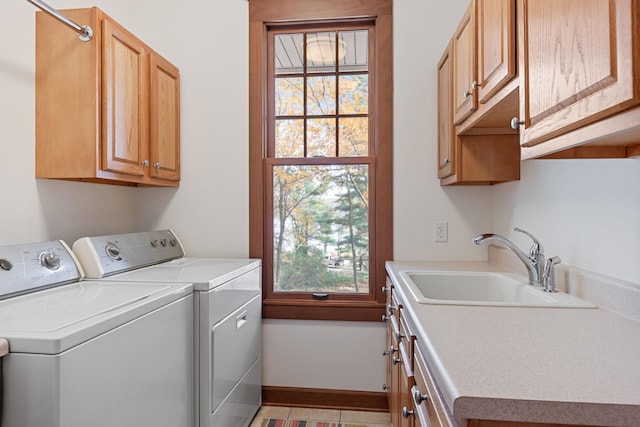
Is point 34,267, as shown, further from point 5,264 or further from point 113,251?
point 113,251

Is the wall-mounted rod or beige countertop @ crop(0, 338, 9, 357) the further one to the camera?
the wall-mounted rod

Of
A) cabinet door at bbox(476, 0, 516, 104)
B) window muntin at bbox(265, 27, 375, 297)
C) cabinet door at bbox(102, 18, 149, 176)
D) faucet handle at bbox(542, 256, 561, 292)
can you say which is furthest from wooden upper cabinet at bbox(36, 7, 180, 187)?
faucet handle at bbox(542, 256, 561, 292)

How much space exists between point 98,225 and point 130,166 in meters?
0.50

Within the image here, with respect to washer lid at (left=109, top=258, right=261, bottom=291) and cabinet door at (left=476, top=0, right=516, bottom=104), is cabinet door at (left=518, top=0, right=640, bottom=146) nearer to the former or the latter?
cabinet door at (left=476, top=0, right=516, bottom=104)

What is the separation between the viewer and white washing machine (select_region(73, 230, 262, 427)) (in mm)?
1517

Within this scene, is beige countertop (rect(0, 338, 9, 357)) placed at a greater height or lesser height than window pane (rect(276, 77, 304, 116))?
lesser

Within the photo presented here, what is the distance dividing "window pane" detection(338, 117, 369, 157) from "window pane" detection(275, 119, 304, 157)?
0.25m

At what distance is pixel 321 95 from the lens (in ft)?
7.68

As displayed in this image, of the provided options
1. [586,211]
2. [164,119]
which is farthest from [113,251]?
[586,211]

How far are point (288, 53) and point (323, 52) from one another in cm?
23

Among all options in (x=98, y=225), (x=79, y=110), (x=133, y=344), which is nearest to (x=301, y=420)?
(x=133, y=344)

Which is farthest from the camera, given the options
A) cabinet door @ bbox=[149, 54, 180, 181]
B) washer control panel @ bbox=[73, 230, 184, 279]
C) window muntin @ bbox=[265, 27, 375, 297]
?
window muntin @ bbox=[265, 27, 375, 297]

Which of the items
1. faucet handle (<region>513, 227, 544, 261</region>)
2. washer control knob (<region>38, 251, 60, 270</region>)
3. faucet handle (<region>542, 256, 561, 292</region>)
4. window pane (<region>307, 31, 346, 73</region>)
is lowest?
faucet handle (<region>542, 256, 561, 292</region>)

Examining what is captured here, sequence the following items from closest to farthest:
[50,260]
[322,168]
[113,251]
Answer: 1. [50,260]
2. [113,251]
3. [322,168]
